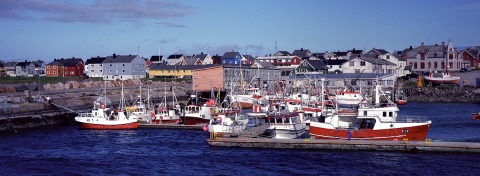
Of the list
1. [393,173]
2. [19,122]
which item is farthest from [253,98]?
[393,173]

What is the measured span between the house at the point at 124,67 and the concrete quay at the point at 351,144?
77632 mm

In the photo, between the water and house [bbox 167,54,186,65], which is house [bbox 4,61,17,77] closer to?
house [bbox 167,54,186,65]

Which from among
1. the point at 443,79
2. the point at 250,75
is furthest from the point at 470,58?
the point at 250,75

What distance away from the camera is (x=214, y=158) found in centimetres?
3384

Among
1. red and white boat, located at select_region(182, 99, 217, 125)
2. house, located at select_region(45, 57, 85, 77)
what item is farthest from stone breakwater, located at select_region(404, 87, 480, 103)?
house, located at select_region(45, 57, 85, 77)

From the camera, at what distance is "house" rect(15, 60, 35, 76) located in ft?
447

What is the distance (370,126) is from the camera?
36375mm

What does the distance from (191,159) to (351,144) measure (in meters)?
10.2

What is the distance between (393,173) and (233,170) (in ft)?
28.4

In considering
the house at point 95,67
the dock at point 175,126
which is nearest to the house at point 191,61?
the house at point 95,67

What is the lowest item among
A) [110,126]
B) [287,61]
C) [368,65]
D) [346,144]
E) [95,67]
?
[346,144]

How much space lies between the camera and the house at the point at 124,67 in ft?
368

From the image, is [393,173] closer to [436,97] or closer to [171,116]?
[171,116]

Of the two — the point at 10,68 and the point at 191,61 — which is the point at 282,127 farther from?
the point at 10,68
